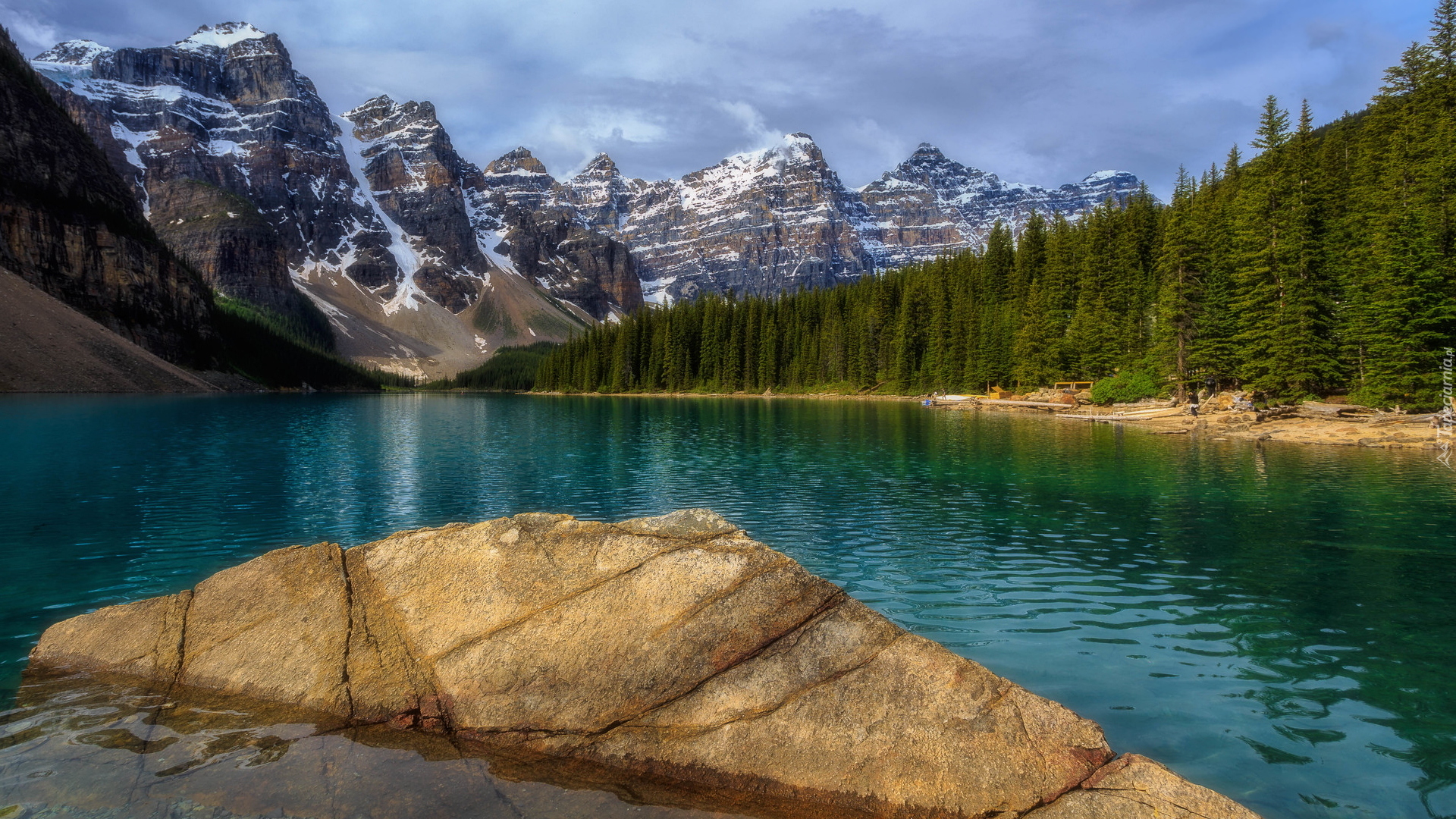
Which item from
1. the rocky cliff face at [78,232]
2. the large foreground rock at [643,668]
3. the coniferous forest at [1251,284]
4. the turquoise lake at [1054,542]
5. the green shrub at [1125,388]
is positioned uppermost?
the rocky cliff face at [78,232]

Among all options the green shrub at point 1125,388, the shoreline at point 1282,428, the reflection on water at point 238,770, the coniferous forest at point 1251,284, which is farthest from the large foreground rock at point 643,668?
the green shrub at point 1125,388

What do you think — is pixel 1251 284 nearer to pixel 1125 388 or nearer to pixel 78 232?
pixel 1125 388

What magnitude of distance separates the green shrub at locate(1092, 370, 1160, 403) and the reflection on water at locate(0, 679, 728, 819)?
246 ft

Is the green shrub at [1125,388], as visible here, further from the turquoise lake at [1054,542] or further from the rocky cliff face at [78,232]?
the rocky cliff face at [78,232]

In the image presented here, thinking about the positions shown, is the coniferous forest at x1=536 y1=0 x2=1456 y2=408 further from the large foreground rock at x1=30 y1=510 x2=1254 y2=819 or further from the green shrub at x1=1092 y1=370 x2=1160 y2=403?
the large foreground rock at x1=30 y1=510 x2=1254 y2=819

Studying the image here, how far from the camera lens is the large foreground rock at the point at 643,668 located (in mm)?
5973

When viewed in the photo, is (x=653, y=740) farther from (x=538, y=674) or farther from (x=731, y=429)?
(x=731, y=429)

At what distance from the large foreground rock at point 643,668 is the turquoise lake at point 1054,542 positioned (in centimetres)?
270

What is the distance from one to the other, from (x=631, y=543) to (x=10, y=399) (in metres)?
109

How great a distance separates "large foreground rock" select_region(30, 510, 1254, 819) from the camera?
5.97 metres

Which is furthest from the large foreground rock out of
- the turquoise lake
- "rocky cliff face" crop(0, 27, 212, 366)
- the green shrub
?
"rocky cliff face" crop(0, 27, 212, 366)

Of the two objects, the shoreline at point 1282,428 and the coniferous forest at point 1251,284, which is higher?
the coniferous forest at point 1251,284

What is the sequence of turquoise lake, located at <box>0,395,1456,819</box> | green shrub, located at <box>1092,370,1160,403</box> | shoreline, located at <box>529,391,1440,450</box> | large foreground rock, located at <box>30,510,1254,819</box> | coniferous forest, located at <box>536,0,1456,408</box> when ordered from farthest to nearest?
green shrub, located at <box>1092,370,1160,403</box> → coniferous forest, located at <box>536,0,1456,408</box> → shoreline, located at <box>529,391,1440,450</box> → turquoise lake, located at <box>0,395,1456,819</box> → large foreground rock, located at <box>30,510,1254,819</box>

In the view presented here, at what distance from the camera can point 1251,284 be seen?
55.0 metres
